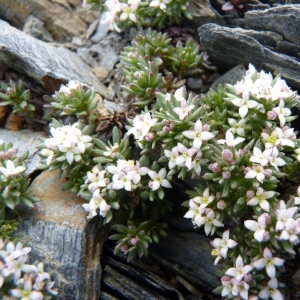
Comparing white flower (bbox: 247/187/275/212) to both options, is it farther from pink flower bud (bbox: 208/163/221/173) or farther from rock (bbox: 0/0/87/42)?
rock (bbox: 0/0/87/42)

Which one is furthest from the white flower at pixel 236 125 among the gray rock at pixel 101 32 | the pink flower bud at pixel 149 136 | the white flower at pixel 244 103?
the gray rock at pixel 101 32

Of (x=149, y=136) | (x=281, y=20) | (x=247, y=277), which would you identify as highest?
(x=281, y=20)

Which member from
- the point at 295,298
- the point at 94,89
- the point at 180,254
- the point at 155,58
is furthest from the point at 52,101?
the point at 295,298

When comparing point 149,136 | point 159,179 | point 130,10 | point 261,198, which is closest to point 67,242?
point 159,179

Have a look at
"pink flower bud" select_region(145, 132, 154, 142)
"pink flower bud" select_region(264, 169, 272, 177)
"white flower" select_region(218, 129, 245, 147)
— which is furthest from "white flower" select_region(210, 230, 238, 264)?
"pink flower bud" select_region(145, 132, 154, 142)

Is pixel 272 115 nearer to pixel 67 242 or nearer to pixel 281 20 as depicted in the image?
pixel 281 20
